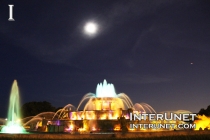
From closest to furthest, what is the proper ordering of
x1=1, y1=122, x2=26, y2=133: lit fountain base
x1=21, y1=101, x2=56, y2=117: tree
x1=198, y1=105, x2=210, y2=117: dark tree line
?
x1=1, y1=122, x2=26, y2=133: lit fountain base, x1=198, y1=105, x2=210, y2=117: dark tree line, x1=21, y1=101, x2=56, y2=117: tree

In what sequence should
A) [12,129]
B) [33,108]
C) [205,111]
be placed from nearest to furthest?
[12,129] < [205,111] < [33,108]

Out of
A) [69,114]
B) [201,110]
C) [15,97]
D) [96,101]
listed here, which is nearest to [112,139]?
[15,97]

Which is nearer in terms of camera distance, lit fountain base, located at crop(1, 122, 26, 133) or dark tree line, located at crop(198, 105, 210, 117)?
lit fountain base, located at crop(1, 122, 26, 133)

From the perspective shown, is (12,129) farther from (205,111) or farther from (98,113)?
(205,111)

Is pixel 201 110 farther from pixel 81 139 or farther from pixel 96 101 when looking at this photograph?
pixel 81 139

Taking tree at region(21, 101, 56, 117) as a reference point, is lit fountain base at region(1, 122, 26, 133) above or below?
below

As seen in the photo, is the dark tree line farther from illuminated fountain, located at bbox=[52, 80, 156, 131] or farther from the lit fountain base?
the lit fountain base

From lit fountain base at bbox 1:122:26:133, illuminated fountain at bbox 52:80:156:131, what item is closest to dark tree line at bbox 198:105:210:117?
illuminated fountain at bbox 52:80:156:131

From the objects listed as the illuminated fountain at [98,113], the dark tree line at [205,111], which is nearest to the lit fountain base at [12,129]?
the illuminated fountain at [98,113]

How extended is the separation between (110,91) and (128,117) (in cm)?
1206

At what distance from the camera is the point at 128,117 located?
34.8 meters

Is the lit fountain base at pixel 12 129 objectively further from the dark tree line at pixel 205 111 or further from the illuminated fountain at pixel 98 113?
the dark tree line at pixel 205 111

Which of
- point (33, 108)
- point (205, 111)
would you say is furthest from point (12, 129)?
point (205, 111)

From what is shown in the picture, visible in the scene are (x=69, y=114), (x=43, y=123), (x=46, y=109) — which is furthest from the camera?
(x=46, y=109)
